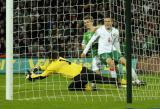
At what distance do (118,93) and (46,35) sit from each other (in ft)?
6.88

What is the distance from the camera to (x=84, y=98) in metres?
10.8

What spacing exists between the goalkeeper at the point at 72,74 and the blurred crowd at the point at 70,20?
52 cm

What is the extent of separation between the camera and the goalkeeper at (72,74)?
12445mm

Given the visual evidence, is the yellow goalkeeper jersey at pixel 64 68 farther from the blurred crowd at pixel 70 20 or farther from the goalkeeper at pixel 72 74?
the blurred crowd at pixel 70 20

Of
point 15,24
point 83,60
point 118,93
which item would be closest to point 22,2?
point 15,24

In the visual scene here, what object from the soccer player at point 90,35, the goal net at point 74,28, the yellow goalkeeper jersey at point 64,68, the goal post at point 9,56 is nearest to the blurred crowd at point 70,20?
the goal net at point 74,28

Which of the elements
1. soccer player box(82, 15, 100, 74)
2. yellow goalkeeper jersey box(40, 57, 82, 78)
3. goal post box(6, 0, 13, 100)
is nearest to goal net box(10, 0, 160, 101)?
soccer player box(82, 15, 100, 74)

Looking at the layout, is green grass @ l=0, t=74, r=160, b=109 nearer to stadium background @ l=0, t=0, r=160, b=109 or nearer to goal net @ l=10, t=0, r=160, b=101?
goal net @ l=10, t=0, r=160, b=101

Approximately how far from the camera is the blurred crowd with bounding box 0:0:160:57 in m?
11.5

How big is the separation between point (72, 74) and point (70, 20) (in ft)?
4.57

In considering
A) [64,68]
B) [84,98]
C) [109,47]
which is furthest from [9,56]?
[109,47]

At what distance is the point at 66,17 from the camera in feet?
39.9

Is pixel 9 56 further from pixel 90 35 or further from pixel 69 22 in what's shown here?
pixel 90 35

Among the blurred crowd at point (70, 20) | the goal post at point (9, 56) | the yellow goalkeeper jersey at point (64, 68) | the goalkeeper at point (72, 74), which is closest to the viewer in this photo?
the goal post at point (9, 56)
